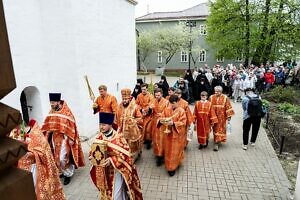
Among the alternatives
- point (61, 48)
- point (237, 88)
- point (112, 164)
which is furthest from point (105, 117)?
point (237, 88)

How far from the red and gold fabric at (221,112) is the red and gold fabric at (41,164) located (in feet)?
17.2

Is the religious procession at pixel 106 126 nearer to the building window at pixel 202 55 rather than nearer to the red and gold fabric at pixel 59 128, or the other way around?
the red and gold fabric at pixel 59 128

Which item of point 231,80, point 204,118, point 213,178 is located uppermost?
point 204,118

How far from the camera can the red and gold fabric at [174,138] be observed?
679 cm

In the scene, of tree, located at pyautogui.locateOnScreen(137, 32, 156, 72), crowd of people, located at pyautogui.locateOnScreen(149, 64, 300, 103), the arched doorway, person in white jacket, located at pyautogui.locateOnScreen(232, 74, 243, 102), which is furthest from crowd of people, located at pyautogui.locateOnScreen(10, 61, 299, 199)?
tree, located at pyautogui.locateOnScreen(137, 32, 156, 72)

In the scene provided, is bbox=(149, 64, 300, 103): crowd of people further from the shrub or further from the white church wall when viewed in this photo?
the white church wall

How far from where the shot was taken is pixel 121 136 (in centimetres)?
445

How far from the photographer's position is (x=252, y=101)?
26.5ft

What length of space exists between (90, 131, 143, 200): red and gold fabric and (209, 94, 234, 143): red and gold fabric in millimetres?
4702

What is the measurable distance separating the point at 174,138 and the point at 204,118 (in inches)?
81.1

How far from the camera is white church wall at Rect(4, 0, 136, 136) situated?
761 cm

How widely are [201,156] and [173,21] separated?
111 ft

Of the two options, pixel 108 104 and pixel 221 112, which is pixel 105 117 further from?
pixel 221 112

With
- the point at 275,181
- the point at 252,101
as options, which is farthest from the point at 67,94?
the point at 275,181
